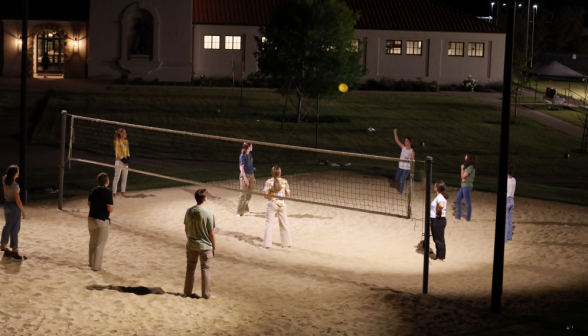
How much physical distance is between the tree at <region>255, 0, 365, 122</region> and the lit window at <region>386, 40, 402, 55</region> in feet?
56.6

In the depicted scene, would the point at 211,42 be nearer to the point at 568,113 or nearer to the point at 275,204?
the point at 568,113

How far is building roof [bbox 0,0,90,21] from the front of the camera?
1988 inches

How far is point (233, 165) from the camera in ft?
89.8

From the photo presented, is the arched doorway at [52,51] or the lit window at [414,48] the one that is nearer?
the arched doorway at [52,51]

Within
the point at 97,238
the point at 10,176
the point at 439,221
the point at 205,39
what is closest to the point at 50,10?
the point at 205,39

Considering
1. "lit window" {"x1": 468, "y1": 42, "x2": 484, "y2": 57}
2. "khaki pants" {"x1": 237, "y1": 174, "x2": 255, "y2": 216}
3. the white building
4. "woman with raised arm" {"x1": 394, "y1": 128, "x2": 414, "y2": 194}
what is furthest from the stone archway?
"khaki pants" {"x1": 237, "y1": 174, "x2": 255, "y2": 216}

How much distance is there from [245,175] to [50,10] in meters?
38.0

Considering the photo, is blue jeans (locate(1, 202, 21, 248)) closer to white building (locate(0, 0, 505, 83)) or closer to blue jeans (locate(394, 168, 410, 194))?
blue jeans (locate(394, 168, 410, 194))

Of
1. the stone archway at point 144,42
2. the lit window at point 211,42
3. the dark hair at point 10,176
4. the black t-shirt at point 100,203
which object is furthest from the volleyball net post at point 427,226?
the lit window at point 211,42

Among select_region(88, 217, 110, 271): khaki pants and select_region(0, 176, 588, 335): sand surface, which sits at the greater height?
select_region(88, 217, 110, 271): khaki pants

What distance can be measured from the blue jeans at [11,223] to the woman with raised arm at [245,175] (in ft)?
18.4

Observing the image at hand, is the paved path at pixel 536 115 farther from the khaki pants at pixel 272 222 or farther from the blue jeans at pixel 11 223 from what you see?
the blue jeans at pixel 11 223

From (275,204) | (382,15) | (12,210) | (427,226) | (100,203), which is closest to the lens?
(427,226)

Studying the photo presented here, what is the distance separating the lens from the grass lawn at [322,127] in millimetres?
30844
